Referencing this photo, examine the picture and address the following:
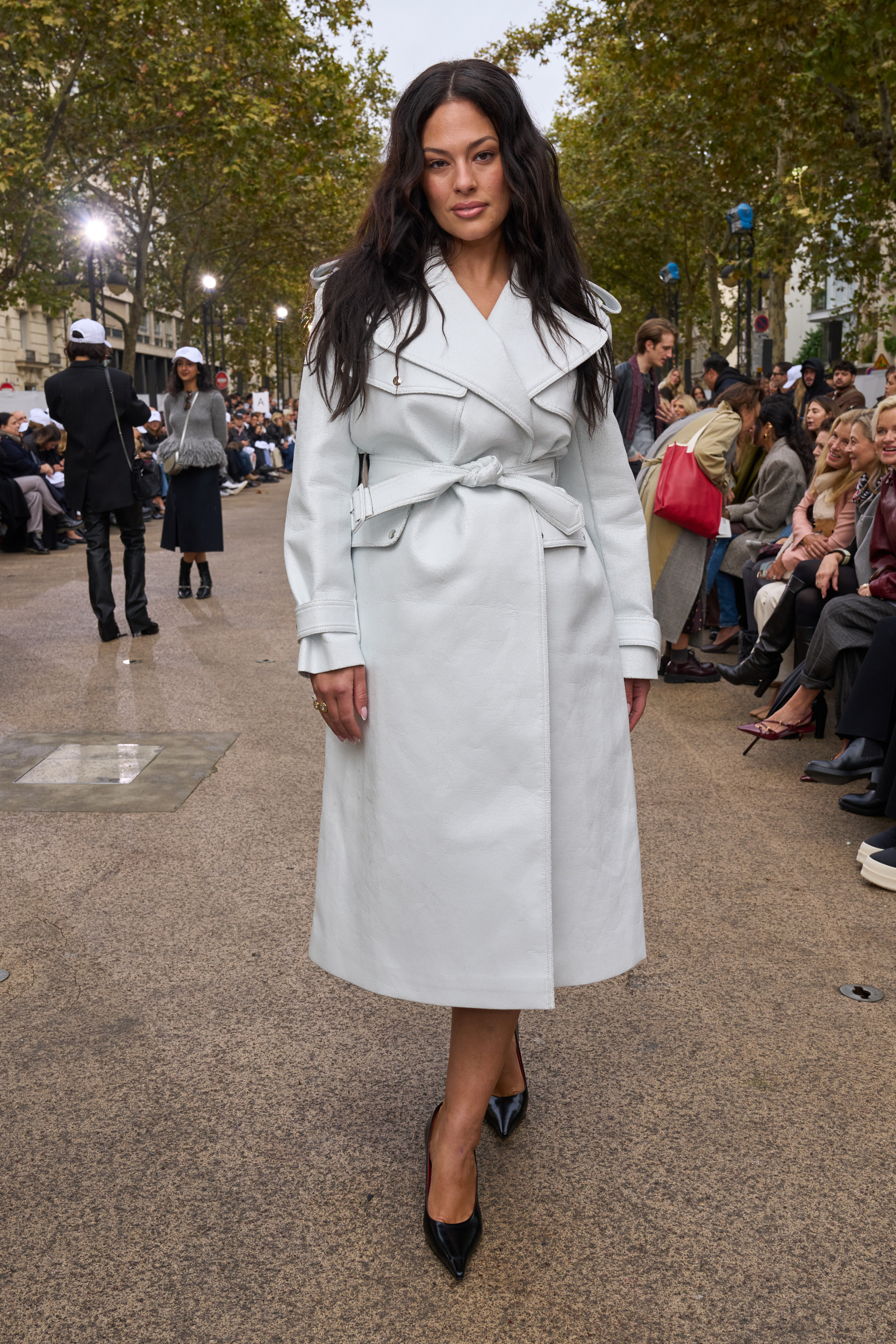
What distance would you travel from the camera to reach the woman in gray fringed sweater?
10.5 meters

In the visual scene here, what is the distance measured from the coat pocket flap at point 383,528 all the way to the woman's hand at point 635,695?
62cm

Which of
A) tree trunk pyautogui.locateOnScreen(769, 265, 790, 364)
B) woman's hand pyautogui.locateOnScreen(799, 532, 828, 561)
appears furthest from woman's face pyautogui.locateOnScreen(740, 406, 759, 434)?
tree trunk pyautogui.locateOnScreen(769, 265, 790, 364)

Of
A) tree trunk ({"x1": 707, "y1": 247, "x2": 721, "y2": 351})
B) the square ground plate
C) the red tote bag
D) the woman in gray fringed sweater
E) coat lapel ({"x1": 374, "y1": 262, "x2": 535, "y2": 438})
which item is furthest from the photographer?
tree trunk ({"x1": 707, "y1": 247, "x2": 721, "y2": 351})

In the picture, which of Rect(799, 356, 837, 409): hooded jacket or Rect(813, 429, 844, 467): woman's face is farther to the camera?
Rect(799, 356, 837, 409): hooded jacket

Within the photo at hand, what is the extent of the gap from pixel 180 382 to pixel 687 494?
4737 millimetres

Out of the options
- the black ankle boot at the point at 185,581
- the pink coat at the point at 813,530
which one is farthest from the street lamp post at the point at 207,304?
the pink coat at the point at 813,530

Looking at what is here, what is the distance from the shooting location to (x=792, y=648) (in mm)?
6738

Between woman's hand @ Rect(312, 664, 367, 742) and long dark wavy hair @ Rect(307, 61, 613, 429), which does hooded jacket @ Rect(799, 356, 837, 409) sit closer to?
long dark wavy hair @ Rect(307, 61, 613, 429)

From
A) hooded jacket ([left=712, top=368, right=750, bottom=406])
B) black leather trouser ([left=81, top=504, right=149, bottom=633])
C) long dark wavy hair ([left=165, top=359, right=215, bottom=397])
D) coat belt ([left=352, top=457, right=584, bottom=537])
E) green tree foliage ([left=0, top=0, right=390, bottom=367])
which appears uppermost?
green tree foliage ([left=0, top=0, right=390, bottom=367])

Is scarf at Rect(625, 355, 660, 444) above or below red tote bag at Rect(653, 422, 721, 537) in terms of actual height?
above

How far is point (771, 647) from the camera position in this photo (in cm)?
671

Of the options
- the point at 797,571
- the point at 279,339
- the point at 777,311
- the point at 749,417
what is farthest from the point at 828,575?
the point at 279,339

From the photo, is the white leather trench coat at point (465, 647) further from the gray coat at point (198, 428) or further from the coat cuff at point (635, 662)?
the gray coat at point (198, 428)

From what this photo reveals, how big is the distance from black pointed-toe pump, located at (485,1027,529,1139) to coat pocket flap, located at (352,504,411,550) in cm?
123
